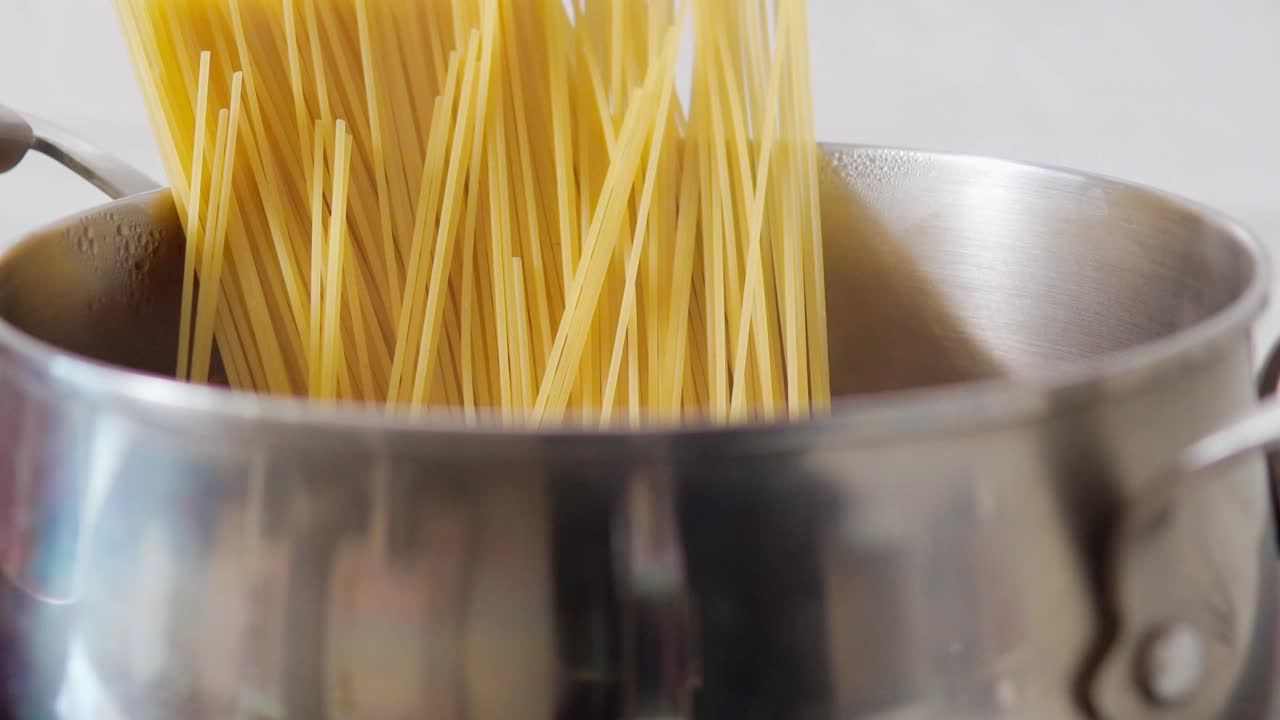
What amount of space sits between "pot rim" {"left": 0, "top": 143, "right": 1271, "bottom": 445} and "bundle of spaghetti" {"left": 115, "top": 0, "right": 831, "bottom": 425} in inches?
7.3

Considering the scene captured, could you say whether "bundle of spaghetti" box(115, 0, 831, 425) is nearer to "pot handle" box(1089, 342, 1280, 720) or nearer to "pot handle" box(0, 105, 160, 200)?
"pot handle" box(0, 105, 160, 200)

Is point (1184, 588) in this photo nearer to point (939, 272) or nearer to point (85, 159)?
point (939, 272)

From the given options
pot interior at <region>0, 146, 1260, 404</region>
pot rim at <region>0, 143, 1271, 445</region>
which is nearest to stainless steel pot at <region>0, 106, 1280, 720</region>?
pot rim at <region>0, 143, 1271, 445</region>

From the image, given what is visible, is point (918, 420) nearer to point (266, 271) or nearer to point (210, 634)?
point (210, 634)

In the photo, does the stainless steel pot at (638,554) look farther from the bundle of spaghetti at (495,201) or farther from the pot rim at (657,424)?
the bundle of spaghetti at (495,201)

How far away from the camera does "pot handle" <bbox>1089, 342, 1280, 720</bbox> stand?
0.30 metres

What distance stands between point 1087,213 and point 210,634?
1.21 feet

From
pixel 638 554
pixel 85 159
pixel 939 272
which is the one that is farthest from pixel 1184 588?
pixel 85 159

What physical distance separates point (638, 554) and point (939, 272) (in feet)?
1.08

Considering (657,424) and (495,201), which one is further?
(495,201)

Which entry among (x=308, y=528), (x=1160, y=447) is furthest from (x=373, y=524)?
(x=1160, y=447)

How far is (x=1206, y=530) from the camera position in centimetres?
32

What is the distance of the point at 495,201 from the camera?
486mm

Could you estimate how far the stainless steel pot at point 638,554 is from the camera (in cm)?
26
